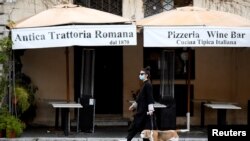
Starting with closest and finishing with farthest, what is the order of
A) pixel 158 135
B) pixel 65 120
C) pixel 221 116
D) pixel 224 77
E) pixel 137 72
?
pixel 158 135, pixel 65 120, pixel 221 116, pixel 137 72, pixel 224 77

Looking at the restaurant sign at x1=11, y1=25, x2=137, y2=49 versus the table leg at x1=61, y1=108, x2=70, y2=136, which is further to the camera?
the table leg at x1=61, y1=108, x2=70, y2=136

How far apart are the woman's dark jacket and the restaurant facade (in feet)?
13.2

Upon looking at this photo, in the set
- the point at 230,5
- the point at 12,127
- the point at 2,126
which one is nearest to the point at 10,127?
the point at 12,127

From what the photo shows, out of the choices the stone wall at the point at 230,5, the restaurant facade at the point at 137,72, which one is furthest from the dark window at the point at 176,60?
the stone wall at the point at 230,5

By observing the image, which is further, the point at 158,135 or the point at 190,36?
the point at 190,36

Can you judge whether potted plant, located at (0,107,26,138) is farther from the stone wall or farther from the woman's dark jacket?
→ the stone wall

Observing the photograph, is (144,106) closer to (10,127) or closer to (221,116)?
(221,116)

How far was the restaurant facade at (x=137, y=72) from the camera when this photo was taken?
680 inches

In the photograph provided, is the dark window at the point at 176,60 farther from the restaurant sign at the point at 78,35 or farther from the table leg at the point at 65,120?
the table leg at the point at 65,120

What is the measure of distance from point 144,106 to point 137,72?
433 cm

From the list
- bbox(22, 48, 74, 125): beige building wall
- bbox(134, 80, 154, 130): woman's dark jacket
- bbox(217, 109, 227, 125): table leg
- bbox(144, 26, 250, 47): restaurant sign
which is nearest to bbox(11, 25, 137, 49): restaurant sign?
bbox(144, 26, 250, 47): restaurant sign

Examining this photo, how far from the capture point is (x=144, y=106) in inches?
523

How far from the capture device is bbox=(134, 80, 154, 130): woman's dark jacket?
1316 cm

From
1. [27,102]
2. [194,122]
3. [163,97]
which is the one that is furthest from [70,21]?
[194,122]
